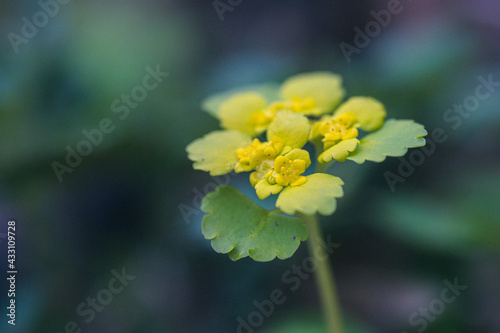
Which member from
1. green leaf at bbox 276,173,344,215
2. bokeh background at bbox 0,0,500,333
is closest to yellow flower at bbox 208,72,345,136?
green leaf at bbox 276,173,344,215

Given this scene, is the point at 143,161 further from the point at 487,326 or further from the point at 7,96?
the point at 487,326

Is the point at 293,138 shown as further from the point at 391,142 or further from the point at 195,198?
the point at 195,198

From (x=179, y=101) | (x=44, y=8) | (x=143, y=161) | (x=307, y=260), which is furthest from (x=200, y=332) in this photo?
(x=44, y=8)

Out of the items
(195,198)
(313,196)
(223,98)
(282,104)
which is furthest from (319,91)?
(195,198)

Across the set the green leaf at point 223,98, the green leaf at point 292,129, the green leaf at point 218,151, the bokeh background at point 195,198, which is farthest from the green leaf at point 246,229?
the bokeh background at point 195,198

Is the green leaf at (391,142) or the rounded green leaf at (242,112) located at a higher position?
the rounded green leaf at (242,112)

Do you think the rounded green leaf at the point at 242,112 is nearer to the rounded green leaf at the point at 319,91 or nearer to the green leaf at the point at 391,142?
the rounded green leaf at the point at 319,91
